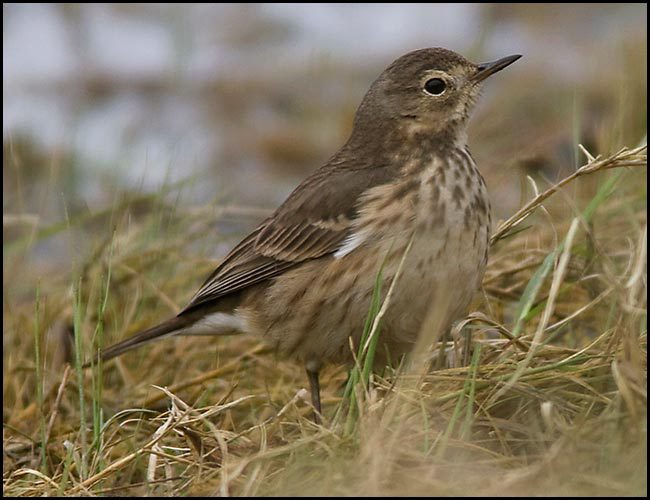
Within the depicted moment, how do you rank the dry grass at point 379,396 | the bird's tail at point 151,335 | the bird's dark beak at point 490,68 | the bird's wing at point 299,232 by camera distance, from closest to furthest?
1. the dry grass at point 379,396
2. the bird's wing at point 299,232
3. the bird's dark beak at point 490,68
4. the bird's tail at point 151,335

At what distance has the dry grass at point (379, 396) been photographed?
363cm

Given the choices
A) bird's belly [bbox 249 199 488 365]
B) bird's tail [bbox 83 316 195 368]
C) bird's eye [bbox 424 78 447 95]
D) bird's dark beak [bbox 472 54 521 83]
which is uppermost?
bird's dark beak [bbox 472 54 521 83]

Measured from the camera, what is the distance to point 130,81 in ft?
36.7

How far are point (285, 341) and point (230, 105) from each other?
6.00 meters

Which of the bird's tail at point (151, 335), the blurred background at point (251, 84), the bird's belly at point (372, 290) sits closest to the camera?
the bird's belly at point (372, 290)

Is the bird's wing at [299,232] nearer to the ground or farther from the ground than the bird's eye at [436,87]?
nearer to the ground

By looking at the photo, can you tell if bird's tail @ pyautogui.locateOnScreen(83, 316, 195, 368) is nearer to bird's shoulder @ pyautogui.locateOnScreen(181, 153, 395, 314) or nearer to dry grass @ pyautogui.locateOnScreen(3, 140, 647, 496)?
bird's shoulder @ pyautogui.locateOnScreen(181, 153, 395, 314)

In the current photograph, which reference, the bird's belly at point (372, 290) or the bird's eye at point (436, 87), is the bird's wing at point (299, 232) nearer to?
the bird's belly at point (372, 290)

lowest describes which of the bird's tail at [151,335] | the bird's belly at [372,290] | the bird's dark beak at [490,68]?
the bird's tail at [151,335]

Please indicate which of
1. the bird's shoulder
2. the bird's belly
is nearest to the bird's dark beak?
the bird's shoulder

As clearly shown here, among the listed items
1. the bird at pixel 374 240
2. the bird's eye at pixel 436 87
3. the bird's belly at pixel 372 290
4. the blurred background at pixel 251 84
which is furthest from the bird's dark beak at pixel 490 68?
the blurred background at pixel 251 84

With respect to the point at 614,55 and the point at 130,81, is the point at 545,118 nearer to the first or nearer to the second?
the point at 614,55

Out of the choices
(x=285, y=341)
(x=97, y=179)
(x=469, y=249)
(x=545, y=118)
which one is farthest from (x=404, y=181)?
(x=545, y=118)

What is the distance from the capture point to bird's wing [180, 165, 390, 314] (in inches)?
205
